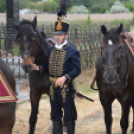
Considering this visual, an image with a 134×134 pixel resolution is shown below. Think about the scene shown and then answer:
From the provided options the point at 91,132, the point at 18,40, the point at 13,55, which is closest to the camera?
the point at 18,40

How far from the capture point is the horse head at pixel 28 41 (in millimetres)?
3537

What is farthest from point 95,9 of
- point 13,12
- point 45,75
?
point 45,75

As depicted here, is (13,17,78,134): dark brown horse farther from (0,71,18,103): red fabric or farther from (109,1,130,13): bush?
(109,1,130,13): bush

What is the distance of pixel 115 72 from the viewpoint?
369 cm

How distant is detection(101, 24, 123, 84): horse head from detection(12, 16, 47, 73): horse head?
1.02m

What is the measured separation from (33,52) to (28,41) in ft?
0.59

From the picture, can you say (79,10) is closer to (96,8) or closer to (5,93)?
(96,8)

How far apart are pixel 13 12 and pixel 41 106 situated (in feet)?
11.7

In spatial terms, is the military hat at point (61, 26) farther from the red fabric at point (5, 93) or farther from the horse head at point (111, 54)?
the red fabric at point (5, 93)

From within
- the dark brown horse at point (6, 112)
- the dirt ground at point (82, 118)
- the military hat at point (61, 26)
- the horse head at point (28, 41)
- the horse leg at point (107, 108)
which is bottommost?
the dirt ground at point (82, 118)

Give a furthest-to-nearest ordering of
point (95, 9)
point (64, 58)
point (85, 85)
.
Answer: point (95, 9)
point (85, 85)
point (64, 58)

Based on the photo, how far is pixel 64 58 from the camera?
3.48 m

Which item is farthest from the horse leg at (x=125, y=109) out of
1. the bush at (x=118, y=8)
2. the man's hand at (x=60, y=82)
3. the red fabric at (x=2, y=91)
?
the bush at (x=118, y=8)

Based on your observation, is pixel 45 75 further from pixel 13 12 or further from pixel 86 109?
pixel 13 12
